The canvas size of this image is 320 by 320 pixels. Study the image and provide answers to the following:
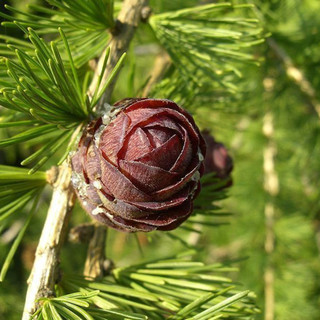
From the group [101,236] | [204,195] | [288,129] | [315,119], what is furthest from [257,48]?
[101,236]

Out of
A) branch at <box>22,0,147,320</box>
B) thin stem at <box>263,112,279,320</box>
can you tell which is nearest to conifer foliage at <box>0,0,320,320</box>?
branch at <box>22,0,147,320</box>

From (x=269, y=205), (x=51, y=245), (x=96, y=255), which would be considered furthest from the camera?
(x=269, y=205)

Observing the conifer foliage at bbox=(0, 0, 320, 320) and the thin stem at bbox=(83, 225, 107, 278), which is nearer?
the conifer foliage at bbox=(0, 0, 320, 320)

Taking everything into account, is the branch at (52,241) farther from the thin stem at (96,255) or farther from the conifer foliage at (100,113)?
the thin stem at (96,255)

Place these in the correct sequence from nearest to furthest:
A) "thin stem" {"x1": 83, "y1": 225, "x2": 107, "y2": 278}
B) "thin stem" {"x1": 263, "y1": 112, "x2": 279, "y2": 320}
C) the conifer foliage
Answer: the conifer foliage < "thin stem" {"x1": 83, "y1": 225, "x2": 107, "y2": 278} < "thin stem" {"x1": 263, "y1": 112, "x2": 279, "y2": 320}

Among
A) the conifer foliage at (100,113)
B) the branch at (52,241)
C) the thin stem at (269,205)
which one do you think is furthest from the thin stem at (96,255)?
the thin stem at (269,205)

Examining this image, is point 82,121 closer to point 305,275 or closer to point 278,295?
point 278,295

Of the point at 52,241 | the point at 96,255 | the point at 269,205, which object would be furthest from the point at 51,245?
the point at 269,205

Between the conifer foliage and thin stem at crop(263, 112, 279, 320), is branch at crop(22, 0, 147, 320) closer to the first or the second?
the conifer foliage

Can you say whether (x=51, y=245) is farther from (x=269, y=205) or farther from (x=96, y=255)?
(x=269, y=205)
